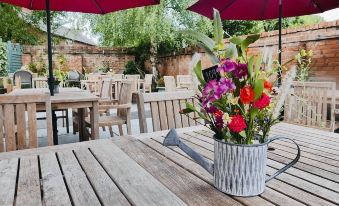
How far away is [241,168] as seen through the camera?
31.4 inches

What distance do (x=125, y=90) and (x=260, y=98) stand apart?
296 cm

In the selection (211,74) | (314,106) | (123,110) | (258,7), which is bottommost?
(123,110)

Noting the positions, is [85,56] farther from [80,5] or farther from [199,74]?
[199,74]

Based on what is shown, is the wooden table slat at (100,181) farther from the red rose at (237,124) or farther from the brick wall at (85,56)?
the brick wall at (85,56)

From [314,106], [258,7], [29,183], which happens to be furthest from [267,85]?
[258,7]

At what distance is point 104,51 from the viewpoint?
1148cm

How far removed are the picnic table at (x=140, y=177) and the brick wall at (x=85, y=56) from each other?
32.6 ft

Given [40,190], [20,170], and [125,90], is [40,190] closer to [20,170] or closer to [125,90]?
[20,170]

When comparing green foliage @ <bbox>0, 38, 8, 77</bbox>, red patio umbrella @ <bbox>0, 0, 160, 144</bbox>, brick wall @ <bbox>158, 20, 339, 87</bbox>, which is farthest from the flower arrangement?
green foliage @ <bbox>0, 38, 8, 77</bbox>

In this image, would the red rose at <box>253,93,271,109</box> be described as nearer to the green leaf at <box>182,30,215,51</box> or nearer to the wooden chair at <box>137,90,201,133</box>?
the green leaf at <box>182,30,215,51</box>

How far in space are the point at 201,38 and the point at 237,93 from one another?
189 mm

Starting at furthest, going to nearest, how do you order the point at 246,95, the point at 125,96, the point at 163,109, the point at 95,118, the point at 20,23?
the point at 20,23 → the point at 125,96 → the point at 95,118 → the point at 163,109 → the point at 246,95

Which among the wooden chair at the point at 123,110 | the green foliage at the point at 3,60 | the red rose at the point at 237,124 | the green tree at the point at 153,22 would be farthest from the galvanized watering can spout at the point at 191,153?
the green foliage at the point at 3,60

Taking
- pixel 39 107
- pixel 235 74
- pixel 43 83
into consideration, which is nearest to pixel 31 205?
pixel 235 74
